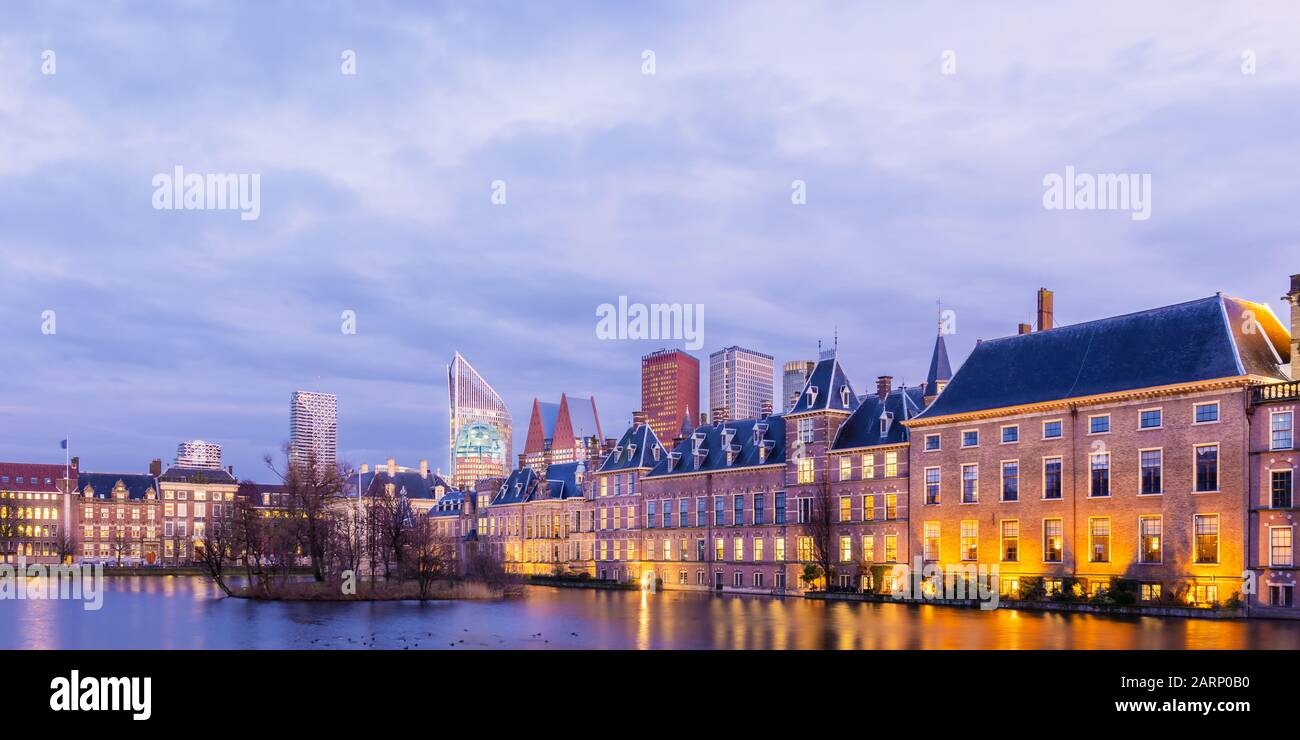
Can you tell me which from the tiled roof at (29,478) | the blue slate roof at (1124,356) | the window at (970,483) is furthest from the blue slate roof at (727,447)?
the tiled roof at (29,478)

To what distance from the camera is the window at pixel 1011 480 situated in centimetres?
6475

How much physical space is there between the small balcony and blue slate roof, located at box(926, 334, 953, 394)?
22.6 m

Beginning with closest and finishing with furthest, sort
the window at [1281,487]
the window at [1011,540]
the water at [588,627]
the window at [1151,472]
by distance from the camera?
the water at [588,627] < the window at [1281,487] < the window at [1151,472] < the window at [1011,540]

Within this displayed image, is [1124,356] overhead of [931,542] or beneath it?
overhead

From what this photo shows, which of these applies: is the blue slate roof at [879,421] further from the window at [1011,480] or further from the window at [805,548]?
the window at [1011,480]

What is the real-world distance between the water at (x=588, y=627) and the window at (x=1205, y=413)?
409 inches

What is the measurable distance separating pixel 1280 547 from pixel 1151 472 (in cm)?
724

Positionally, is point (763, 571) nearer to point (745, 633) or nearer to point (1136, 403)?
point (1136, 403)

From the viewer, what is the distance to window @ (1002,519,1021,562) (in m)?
64.4

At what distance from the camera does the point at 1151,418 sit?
2292 inches

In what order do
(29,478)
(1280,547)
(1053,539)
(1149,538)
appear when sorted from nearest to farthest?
(1280,547) → (1149,538) → (1053,539) → (29,478)

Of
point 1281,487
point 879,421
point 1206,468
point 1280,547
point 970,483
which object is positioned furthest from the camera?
point 879,421

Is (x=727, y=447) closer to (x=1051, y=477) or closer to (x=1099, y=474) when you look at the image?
(x=1051, y=477)

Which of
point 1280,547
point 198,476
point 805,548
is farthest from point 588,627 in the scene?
point 198,476
